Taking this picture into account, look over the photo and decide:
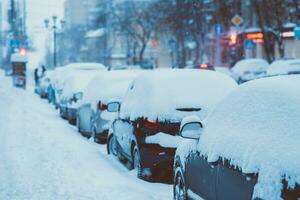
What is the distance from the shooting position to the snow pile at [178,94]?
29.7ft

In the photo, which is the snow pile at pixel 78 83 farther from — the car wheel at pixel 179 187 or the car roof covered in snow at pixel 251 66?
the car roof covered in snow at pixel 251 66

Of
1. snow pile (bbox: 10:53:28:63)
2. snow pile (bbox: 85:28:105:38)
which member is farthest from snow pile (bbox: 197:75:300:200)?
snow pile (bbox: 85:28:105:38)

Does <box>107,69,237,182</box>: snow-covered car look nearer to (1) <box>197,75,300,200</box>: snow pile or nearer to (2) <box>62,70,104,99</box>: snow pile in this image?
(1) <box>197,75,300,200</box>: snow pile

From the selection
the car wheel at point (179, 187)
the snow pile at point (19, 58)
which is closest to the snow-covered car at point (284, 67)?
the snow pile at point (19, 58)

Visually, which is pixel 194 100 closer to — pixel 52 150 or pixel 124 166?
pixel 124 166

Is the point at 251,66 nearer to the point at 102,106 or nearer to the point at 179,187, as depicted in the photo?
the point at 102,106

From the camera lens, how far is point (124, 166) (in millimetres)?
11016

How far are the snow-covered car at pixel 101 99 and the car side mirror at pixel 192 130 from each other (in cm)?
690

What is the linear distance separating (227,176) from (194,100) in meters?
3.85

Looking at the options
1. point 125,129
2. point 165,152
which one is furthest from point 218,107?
point 125,129

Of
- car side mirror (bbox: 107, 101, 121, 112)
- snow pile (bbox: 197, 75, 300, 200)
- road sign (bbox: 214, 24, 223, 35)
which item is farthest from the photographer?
road sign (bbox: 214, 24, 223, 35)

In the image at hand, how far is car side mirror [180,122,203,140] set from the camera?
21.2 ft

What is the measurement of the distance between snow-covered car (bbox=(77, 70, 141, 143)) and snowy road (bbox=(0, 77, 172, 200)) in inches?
12.4

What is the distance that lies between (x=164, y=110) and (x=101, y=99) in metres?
4.90
